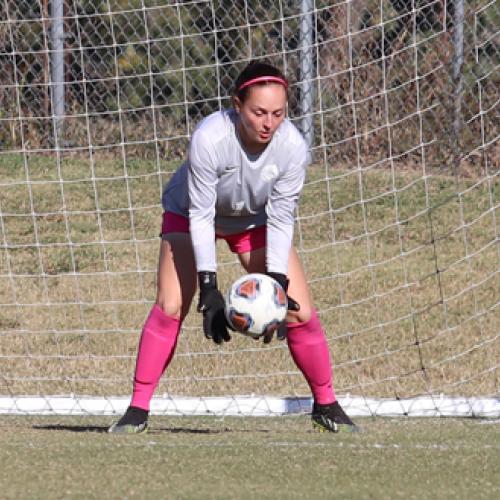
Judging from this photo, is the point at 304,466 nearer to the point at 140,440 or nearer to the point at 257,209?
the point at 140,440

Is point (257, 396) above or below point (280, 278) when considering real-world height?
below

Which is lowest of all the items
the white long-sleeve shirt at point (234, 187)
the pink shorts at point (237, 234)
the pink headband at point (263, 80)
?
the pink shorts at point (237, 234)

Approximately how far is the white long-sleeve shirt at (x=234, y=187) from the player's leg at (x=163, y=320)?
175 mm

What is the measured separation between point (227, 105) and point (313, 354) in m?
3.27

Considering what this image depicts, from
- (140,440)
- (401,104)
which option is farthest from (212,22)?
(140,440)

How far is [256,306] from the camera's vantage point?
6137 mm

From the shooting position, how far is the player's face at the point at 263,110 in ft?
20.1

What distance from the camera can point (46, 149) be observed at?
9.07 m

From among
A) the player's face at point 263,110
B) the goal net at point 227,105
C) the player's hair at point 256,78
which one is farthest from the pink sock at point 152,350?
the goal net at point 227,105

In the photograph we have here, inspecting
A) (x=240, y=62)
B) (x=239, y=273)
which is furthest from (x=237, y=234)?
(x=239, y=273)

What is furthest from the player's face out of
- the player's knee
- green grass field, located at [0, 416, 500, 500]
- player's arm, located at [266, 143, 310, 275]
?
green grass field, located at [0, 416, 500, 500]

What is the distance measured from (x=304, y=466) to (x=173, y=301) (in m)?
1.28

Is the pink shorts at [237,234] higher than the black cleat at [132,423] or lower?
higher

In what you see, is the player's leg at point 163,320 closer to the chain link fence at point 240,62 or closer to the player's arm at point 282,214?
the player's arm at point 282,214
